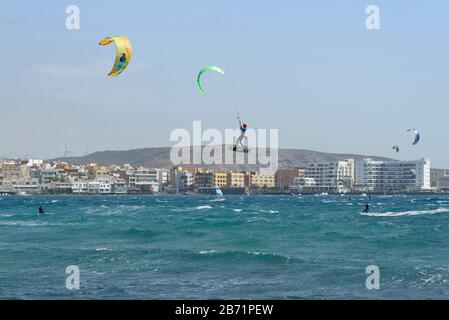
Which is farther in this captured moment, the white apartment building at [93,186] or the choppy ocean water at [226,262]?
the white apartment building at [93,186]

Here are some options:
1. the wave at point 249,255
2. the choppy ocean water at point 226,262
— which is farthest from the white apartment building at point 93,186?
the wave at point 249,255

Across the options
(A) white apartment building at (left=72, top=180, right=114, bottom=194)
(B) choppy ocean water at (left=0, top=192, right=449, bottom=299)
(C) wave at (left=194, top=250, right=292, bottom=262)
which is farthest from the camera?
(A) white apartment building at (left=72, top=180, right=114, bottom=194)

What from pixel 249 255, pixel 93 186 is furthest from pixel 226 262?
pixel 93 186

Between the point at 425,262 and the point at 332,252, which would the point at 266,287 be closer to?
the point at 425,262

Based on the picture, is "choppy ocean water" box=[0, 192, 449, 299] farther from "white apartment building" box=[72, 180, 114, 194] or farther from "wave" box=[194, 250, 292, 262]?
"white apartment building" box=[72, 180, 114, 194]

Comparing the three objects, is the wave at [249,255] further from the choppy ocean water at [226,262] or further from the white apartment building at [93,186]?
the white apartment building at [93,186]

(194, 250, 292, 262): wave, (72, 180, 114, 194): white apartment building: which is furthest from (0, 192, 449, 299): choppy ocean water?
(72, 180, 114, 194): white apartment building

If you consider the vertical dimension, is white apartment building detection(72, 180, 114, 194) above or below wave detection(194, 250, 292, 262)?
below

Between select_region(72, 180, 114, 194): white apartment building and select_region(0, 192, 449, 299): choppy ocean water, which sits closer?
select_region(0, 192, 449, 299): choppy ocean water

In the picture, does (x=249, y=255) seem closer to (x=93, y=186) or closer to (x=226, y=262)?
(x=226, y=262)

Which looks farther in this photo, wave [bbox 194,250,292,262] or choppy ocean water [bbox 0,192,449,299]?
wave [bbox 194,250,292,262]

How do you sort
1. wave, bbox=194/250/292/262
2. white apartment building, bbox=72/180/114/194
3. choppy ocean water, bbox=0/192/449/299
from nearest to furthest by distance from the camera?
choppy ocean water, bbox=0/192/449/299 < wave, bbox=194/250/292/262 < white apartment building, bbox=72/180/114/194
